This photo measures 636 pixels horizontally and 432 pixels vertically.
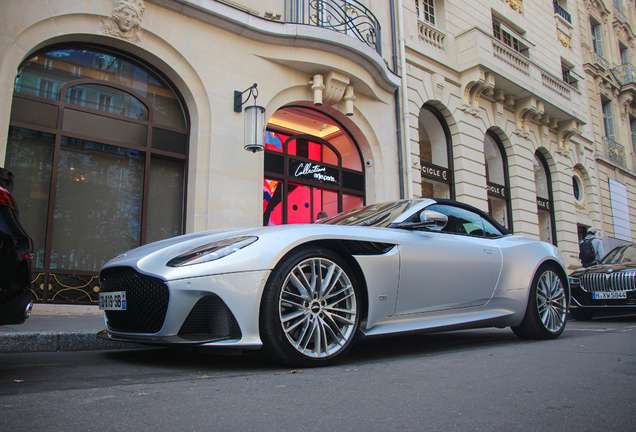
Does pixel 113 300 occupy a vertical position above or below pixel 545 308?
above

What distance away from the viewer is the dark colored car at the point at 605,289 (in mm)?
7328

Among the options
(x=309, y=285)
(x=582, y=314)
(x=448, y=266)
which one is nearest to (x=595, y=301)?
(x=582, y=314)

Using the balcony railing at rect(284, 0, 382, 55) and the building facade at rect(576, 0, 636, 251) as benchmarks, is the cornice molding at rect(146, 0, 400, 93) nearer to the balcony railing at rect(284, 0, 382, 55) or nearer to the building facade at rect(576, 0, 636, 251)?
the balcony railing at rect(284, 0, 382, 55)

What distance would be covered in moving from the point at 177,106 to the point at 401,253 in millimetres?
6771

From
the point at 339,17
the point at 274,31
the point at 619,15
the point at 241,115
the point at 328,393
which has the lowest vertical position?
the point at 328,393

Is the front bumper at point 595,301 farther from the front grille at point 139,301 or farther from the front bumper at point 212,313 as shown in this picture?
the front grille at point 139,301

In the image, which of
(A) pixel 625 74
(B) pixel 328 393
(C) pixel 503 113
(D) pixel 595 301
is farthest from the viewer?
(A) pixel 625 74

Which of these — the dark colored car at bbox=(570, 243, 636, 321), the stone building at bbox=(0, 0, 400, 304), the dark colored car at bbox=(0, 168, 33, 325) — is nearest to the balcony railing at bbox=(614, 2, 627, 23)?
the stone building at bbox=(0, 0, 400, 304)

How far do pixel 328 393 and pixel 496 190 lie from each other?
1440 centimetres

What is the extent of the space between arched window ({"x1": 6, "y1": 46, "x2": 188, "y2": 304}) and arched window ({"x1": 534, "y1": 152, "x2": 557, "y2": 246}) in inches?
531

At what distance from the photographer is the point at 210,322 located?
2.84 metres

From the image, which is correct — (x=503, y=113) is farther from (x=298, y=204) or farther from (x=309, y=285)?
(x=309, y=285)

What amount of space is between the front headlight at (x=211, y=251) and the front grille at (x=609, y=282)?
664 cm

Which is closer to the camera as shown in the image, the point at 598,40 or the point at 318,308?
the point at 318,308
